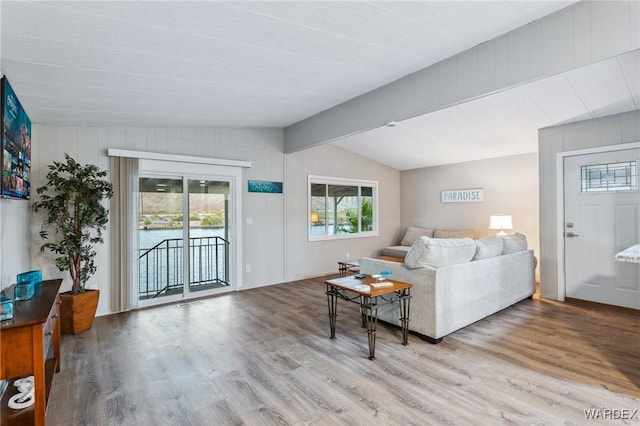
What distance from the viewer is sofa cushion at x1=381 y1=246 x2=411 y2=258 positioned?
666 centimetres

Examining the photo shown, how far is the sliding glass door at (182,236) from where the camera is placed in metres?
4.48

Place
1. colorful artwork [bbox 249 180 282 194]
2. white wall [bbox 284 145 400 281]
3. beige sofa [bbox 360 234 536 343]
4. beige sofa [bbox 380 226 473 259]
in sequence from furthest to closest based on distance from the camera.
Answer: beige sofa [bbox 380 226 473 259] < white wall [bbox 284 145 400 281] < colorful artwork [bbox 249 180 282 194] < beige sofa [bbox 360 234 536 343]

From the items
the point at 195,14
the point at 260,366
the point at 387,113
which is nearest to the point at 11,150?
the point at 195,14

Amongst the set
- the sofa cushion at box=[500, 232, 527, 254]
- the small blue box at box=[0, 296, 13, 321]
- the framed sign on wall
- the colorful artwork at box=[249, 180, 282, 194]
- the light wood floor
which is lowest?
the light wood floor

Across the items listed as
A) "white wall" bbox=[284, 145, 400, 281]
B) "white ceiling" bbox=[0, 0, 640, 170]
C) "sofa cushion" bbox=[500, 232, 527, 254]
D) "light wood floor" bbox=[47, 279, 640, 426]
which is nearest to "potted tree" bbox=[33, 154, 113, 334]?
"light wood floor" bbox=[47, 279, 640, 426]

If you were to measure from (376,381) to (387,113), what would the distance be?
2.75 m

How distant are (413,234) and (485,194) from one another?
1732mm

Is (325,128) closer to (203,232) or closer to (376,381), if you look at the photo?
(203,232)

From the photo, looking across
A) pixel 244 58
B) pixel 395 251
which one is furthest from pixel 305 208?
pixel 244 58

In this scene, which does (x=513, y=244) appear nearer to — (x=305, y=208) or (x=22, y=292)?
(x=305, y=208)

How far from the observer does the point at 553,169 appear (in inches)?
173

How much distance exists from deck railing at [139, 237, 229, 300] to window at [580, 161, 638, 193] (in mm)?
5334

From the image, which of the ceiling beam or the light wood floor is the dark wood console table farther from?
the ceiling beam

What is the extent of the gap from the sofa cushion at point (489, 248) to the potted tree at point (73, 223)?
439 centimetres
